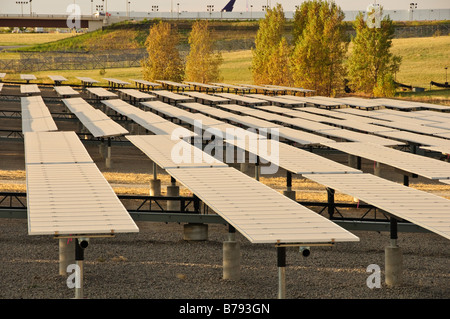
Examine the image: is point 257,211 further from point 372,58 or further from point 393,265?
point 372,58

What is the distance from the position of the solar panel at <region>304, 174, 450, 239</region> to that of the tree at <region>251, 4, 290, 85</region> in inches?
2359

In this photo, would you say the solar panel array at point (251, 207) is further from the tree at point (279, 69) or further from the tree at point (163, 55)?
the tree at point (163, 55)

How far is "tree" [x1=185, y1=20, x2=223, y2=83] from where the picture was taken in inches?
3406

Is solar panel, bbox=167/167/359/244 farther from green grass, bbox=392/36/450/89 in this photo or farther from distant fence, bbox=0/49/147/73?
distant fence, bbox=0/49/147/73

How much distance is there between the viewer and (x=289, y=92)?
77.9m

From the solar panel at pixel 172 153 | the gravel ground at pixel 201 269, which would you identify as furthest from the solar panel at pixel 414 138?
the solar panel at pixel 172 153

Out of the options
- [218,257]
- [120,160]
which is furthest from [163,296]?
[120,160]

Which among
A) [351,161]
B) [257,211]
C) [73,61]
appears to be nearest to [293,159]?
[257,211]

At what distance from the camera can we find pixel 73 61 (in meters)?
138

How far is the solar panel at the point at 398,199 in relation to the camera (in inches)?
679

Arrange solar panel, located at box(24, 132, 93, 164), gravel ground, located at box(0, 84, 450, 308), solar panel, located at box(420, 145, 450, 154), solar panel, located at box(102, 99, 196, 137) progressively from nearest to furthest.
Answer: gravel ground, located at box(0, 84, 450, 308), solar panel, located at box(24, 132, 93, 164), solar panel, located at box(420, 145, 450, 154), solar panel, located at box(102, 99, 196, 137)

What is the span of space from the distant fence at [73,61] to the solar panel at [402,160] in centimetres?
10087

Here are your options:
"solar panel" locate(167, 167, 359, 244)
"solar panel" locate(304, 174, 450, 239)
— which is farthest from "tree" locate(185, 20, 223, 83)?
"solar panel" locate(304, 174, 450, 239)
